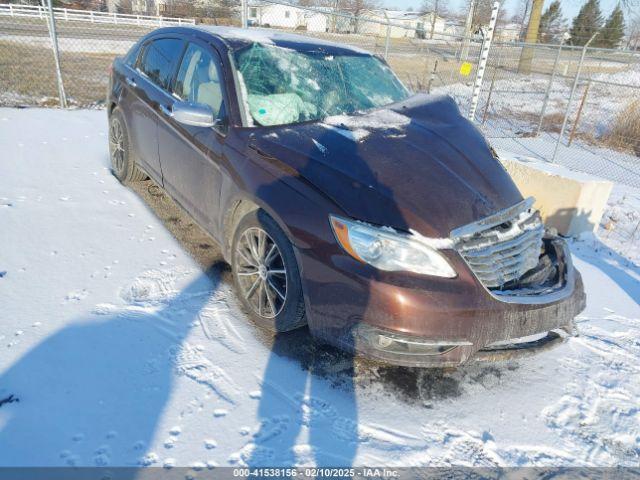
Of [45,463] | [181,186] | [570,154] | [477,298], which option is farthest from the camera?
[570,154]

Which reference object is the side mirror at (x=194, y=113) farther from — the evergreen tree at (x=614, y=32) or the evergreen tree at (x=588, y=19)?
the evergreen tree at (x=588, y=19)

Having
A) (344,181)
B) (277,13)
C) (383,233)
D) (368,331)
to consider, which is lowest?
(368,331)

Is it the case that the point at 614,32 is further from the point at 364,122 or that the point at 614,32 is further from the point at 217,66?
the point at 217,66

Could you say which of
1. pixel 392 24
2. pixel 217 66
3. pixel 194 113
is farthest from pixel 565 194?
pixel 392 24

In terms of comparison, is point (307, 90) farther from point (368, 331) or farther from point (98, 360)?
point (98, 360)

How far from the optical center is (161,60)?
12.9 ft

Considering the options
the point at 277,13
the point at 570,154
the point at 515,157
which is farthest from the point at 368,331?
the point at 277,13

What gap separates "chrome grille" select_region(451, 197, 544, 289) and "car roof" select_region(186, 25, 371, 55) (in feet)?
6.74

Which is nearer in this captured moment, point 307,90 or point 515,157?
point 307,90

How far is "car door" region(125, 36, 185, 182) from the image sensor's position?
375 centimetres

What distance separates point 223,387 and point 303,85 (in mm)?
2184

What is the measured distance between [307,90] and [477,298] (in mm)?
1968

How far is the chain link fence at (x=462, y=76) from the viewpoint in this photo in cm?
879

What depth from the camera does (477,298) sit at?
2.18 meters
